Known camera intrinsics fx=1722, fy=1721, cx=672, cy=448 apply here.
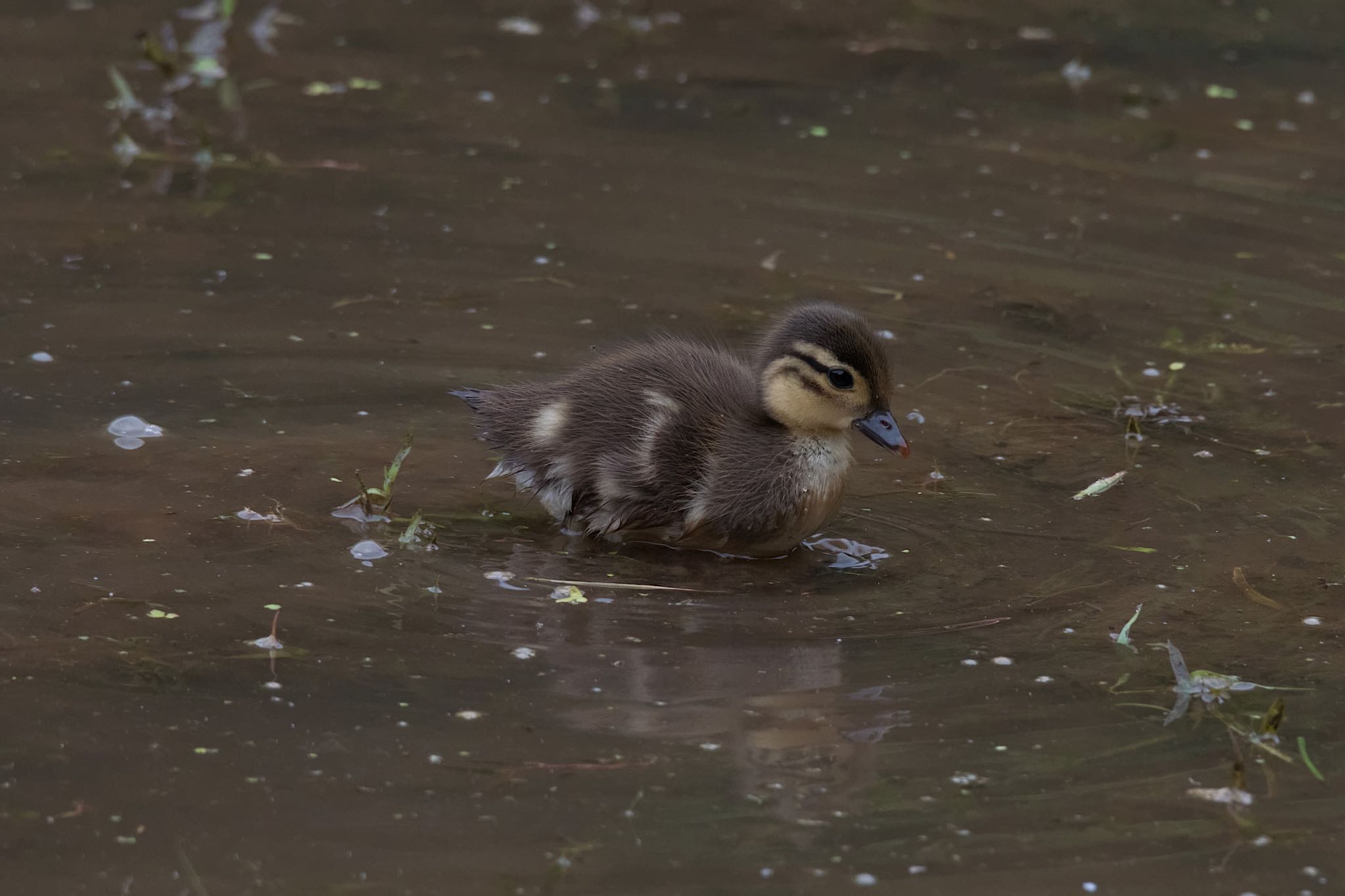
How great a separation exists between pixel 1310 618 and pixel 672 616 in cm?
179

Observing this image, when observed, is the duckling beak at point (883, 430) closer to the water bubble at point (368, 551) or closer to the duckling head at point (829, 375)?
the duckling head at point (829, 375)

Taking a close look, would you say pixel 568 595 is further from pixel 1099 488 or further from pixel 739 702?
pixel 1099 488

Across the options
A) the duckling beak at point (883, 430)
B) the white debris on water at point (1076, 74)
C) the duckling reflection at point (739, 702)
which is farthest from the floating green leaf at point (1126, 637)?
the white debris on water at point (1076, 74)

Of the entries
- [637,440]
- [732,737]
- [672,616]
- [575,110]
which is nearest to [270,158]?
[575,110]

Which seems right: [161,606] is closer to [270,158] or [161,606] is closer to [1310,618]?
[1310,618]

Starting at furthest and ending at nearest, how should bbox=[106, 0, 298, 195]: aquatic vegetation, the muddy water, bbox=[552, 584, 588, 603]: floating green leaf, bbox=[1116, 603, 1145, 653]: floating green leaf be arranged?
bbox=[106, 0, 298, 195]: aquatic vegetation < bbox=[552, 584, 588, 603]: floating green leaf < bbox=[1116, 603, 1145, 653]: floating green leaf < the muddy water

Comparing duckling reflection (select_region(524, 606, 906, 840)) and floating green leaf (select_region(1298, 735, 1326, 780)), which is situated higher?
floating green leaf (select_region(1298, 735, 1326, 780))

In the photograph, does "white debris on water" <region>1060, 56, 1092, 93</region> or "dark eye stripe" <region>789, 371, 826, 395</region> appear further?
"white debris on water" <region>1060, 56, 1092, 93</region>

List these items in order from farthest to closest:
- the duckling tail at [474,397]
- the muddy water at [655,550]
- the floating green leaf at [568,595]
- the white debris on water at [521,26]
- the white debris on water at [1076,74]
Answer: the white debris on water at [521,26]
the white debris on water at [1076,74]
the duckling tail at [474,397]
the floating green leaf at [568,595]
the muddy water at [655,550]

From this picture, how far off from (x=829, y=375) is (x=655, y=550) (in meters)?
0.79

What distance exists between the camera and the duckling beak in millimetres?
5199

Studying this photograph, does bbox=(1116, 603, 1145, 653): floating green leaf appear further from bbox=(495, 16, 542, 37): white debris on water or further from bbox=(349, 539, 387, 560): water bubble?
bbox=(495, 16, 542, 37): white debris on water

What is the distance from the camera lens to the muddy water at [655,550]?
3.66 meters

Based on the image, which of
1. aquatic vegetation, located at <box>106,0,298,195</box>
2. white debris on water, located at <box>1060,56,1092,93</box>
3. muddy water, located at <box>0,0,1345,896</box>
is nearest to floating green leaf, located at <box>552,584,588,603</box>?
muddy water, located at <box>0,0,1345,896</box>
